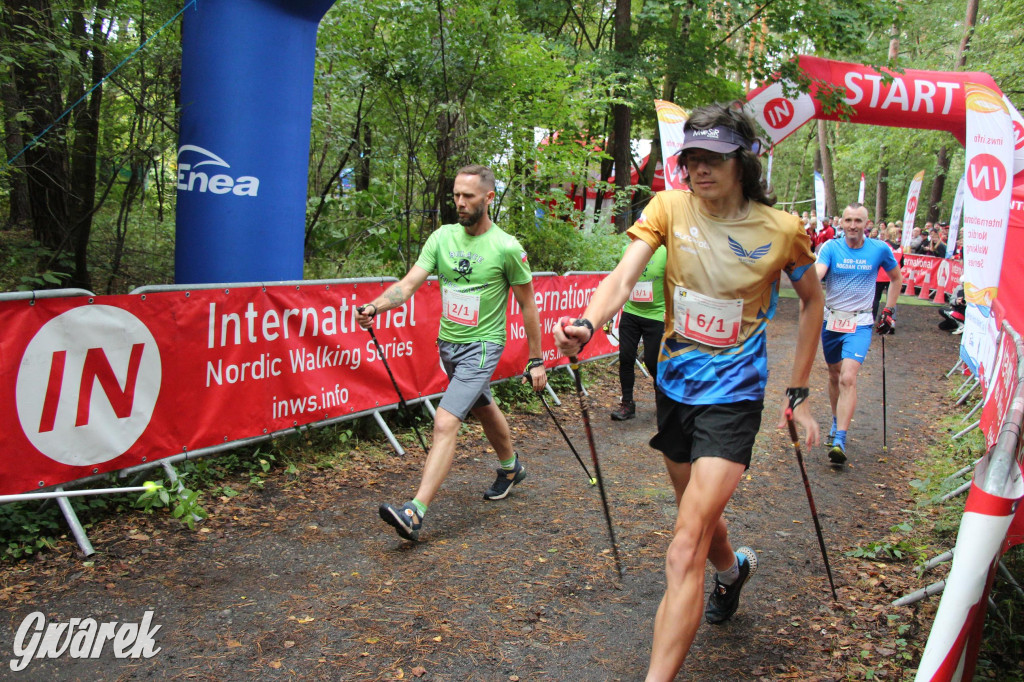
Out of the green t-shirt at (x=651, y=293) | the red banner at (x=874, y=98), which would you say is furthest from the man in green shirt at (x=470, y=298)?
the red banner at (x=874, y=98)

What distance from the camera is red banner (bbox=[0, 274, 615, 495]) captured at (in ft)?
13.5

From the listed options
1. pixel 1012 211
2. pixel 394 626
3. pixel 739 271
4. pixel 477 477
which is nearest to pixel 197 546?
pixel 394 626

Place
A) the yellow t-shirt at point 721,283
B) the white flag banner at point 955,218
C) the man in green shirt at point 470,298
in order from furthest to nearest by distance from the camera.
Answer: the white flag banner at point 955,218, the man in green shirt at point 470,298, the yellow t-shirt at point 721,283

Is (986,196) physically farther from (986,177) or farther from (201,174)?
(201,174)

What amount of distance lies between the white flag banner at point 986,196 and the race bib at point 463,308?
417 centimetres

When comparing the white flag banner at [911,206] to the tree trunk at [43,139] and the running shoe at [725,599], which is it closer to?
the running shoe at [725,599]

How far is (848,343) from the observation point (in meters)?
7.04

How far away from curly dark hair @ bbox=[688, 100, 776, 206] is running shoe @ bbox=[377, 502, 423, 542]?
269cm

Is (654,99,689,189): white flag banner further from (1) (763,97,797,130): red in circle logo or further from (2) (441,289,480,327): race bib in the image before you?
(2) (441,289,480,327): race bib

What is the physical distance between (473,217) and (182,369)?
7.31ft

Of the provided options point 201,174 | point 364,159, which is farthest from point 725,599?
point 364,159

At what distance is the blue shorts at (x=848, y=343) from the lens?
698 centimetres

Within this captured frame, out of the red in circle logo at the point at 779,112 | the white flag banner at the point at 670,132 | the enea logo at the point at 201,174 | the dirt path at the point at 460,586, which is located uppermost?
the red in circle logo at the point at 779,112

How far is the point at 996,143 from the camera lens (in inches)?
254
